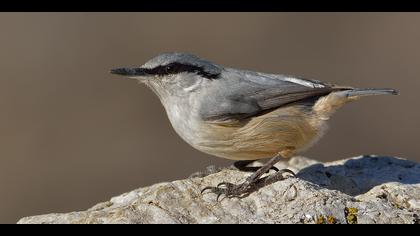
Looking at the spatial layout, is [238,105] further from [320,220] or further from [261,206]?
[320,220]

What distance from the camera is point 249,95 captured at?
7375 millimetres

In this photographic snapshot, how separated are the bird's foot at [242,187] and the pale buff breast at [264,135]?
586mm

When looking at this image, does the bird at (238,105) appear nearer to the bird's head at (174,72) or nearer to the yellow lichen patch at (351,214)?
the bird's head at (174,72)

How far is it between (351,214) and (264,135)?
156cm

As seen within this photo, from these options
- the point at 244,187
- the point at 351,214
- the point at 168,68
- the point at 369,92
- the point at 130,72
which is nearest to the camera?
the point at 351,214

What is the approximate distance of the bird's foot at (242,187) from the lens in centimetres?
636

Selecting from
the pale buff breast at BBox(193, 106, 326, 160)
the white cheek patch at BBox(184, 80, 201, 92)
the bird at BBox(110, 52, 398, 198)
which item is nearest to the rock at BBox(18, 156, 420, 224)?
the pale buff breast at BBox(193, 106, 326, 160)

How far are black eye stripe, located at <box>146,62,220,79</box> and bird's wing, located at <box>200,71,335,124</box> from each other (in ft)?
0.52

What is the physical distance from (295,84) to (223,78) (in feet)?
2.49

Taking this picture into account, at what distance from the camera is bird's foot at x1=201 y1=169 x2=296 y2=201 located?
6355 millimetres

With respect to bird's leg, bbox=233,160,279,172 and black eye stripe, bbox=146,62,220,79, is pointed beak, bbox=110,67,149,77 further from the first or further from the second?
bird's leg, bbox=233,160,279,172

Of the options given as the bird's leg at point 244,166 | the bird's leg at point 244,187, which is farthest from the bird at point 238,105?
the bird's leg at point 244,187

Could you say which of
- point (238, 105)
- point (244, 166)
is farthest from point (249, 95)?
point (244, 166)

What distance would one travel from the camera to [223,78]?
747 centimetres
